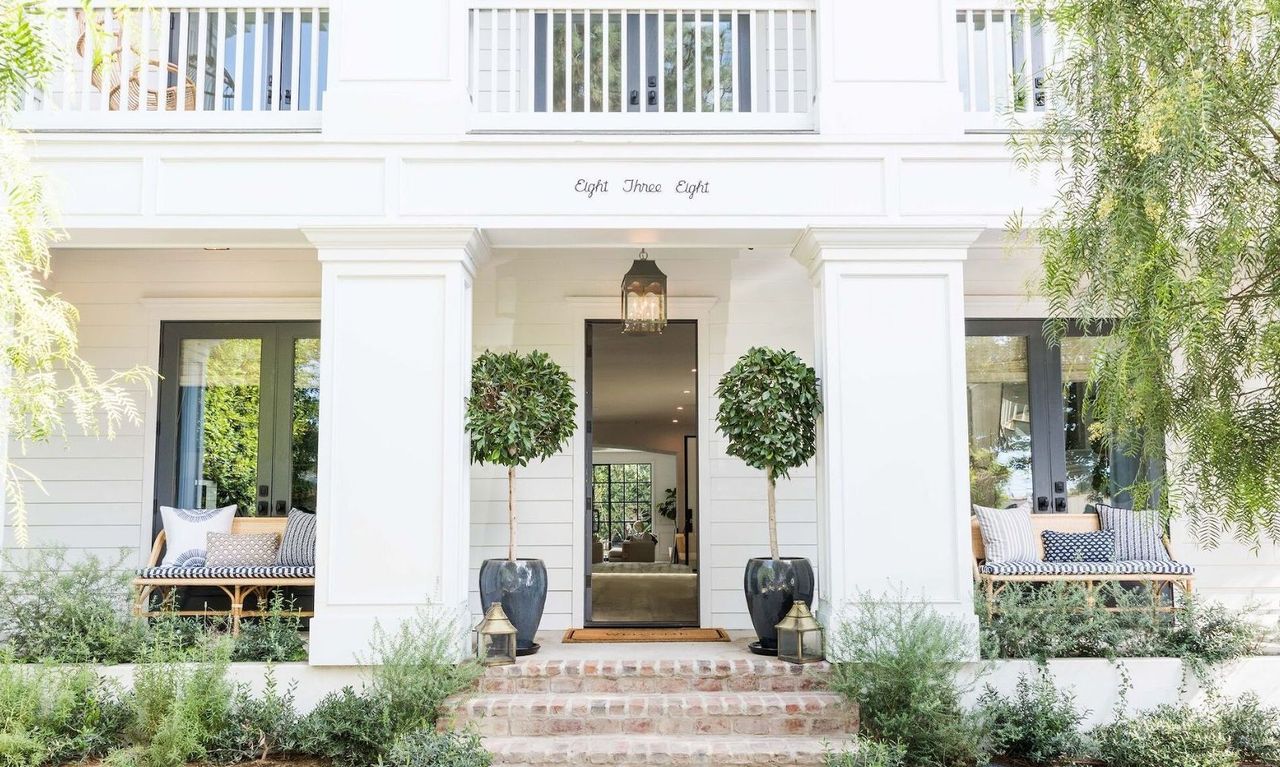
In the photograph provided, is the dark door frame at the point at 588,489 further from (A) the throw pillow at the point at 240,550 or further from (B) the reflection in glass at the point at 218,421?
(B) the reflection in glass at the point at 218,421

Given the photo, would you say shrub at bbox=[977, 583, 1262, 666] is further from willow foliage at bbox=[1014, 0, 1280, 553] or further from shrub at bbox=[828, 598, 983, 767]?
willow foliage at bbox=[1014, 0, 1280, 553]

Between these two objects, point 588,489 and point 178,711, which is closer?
point 178,711

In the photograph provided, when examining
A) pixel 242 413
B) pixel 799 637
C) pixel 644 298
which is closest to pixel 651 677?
pixel 799 637

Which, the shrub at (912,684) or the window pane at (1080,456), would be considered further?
the window pane at (1080,456)

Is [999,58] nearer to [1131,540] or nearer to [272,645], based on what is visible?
[1131,540]

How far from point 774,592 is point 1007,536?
1763 mm

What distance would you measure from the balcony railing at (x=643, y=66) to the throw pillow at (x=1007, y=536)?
2744mm

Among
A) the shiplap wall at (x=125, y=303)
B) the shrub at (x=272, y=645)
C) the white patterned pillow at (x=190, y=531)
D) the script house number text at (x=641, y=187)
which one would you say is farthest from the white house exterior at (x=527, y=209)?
the white patterned pillow at (x=190, y=531)

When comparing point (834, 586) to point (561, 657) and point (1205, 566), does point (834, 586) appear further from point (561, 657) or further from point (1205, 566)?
point (1205, 566)

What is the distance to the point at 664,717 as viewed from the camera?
485 centimetres

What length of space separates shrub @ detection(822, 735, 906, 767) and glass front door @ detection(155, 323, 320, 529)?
160 inches

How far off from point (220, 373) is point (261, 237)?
6.10 ft

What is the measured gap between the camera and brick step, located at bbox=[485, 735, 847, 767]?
4.55m

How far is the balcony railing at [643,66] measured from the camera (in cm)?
548
